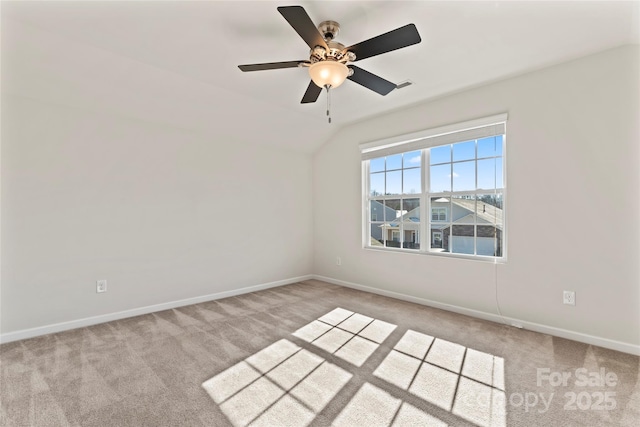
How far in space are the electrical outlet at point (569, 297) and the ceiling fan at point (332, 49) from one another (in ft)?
8.47

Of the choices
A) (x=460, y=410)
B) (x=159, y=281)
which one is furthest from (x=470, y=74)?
(x=159, y=281)

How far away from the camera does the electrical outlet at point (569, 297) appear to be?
2.74 meters

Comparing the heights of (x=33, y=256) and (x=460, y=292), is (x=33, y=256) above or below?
above

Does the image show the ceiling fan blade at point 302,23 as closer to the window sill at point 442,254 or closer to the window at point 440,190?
the window at point 440,190

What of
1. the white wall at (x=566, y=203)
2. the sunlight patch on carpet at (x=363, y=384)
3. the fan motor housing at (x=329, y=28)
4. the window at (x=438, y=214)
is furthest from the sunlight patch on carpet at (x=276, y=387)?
the fan motor housing at (x=329, y=28)

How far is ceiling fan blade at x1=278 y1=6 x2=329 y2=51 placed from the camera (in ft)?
5.21

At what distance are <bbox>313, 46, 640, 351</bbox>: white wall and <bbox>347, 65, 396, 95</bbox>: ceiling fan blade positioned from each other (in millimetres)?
1501

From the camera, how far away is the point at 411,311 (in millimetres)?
3533

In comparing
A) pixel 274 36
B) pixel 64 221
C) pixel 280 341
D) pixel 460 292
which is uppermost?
pixel 274 36

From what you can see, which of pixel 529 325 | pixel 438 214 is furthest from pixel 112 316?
pixel 529 325

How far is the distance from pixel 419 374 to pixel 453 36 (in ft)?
8.56

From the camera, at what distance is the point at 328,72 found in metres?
2.05

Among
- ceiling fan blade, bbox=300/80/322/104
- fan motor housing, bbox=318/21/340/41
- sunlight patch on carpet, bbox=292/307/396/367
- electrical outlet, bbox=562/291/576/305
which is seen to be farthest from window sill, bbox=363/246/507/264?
fan motor housing, bbox=318/21/340/41

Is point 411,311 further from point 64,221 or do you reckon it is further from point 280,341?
point 64,221
